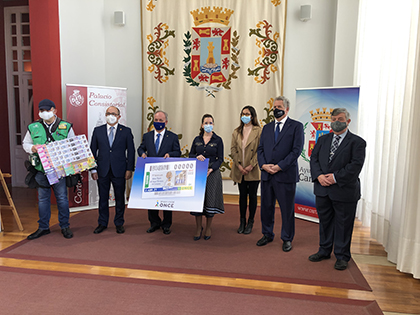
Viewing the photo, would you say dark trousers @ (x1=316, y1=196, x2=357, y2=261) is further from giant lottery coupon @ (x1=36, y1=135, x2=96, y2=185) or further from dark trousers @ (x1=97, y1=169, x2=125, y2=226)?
giant lottery coupon @ (x1=36, y1=135, x2=96, y2=185)

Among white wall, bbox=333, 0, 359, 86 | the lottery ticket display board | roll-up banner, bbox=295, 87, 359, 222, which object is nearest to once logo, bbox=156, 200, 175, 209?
the lottery ticket display board

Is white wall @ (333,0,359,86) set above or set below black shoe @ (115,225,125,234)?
above

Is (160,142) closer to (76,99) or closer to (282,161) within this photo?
(282,161)

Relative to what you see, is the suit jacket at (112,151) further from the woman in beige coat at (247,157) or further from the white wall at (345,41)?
the white wall at (345,41)

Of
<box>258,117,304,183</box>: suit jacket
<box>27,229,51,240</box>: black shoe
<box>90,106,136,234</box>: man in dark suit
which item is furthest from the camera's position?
<box>90,106,136,234</box>: man in dark suit

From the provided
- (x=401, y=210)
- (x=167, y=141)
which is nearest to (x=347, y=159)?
(x=401, y=210)

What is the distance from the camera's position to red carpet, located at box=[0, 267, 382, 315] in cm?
260

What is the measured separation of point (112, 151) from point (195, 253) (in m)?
1.67

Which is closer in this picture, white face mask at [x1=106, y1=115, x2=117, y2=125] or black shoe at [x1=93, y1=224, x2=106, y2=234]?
white face mask at [x1=106, y1=115, x2=117, y2=125]

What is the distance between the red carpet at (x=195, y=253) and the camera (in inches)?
128

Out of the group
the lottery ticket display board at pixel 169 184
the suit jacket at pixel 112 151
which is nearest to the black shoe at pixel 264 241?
the lottery ticket display board at pixel 169 184

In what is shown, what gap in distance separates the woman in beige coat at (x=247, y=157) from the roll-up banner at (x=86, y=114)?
8.09ft

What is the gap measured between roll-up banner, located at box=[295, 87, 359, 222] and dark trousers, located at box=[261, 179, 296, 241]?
4.13ft

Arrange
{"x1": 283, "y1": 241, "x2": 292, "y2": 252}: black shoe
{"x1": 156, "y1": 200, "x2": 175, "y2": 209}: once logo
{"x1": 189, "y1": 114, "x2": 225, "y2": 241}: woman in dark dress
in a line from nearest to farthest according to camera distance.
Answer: {"x1": 283, "y1": 241, "x2": 292, "y2": 252}: black shoe
{"x1": 156, "y1": 200, "x2": 175, "y2": 209}: once logo
{"x1": 189, "y1": 114, "x2": 225, "y2": 241}: woman in dark dress
